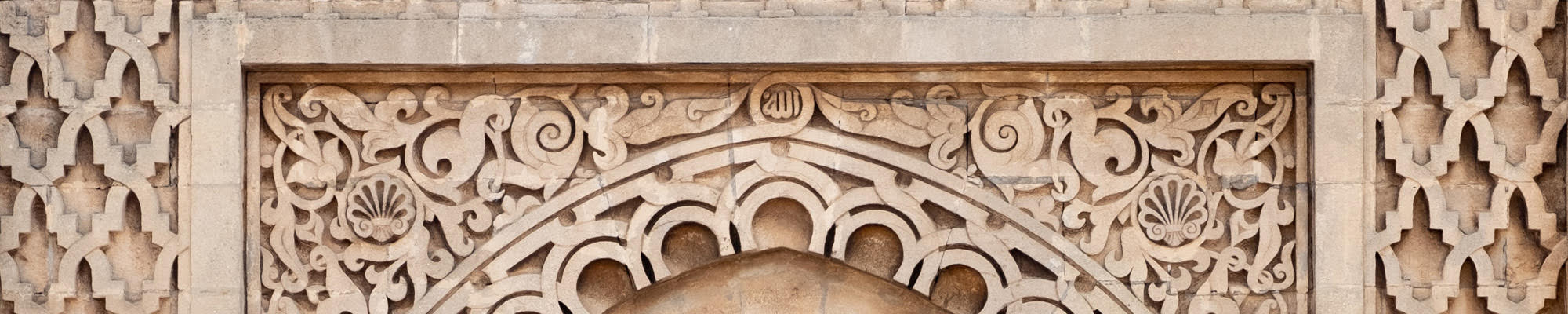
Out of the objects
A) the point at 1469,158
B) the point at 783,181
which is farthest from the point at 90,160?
the point at 1469,158

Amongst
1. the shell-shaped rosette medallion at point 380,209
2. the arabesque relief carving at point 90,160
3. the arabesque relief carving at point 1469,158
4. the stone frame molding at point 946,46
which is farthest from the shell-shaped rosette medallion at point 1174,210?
the arabesque relief carving at point 90,160

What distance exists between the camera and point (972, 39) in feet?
15.8

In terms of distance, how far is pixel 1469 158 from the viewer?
16.0 feet

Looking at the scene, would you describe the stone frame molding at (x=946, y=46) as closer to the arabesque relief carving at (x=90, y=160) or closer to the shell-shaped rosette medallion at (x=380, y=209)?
the arabesque relief carving at (x=90, y=160)

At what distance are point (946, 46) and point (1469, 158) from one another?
1544mm

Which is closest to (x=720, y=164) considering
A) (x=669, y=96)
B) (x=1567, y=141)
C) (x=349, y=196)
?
(x=669, y=96)

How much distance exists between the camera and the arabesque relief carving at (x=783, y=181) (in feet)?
16.2

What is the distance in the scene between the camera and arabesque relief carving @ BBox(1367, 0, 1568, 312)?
189 inches

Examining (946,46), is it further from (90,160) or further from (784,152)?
(90,160)

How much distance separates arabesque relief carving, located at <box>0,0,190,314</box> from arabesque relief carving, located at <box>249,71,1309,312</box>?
0.26 m

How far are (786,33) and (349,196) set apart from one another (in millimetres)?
1375

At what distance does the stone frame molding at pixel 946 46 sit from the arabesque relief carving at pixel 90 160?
26 cm

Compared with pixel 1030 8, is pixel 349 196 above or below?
below

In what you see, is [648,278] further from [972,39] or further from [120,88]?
[120,88]
